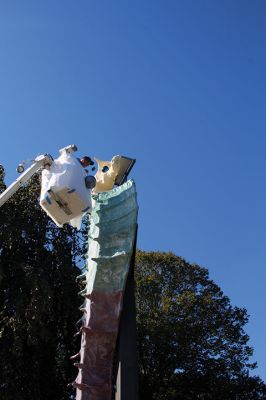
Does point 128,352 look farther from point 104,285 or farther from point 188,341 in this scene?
point 188,341

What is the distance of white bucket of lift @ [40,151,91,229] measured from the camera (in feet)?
17.1

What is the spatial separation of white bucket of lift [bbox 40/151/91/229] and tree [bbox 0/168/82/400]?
11531 mm

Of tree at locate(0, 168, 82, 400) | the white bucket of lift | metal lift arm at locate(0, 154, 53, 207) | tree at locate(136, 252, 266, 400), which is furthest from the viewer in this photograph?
tree at locate(136, 252, 266, 400)

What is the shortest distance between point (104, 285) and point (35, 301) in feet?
29.0

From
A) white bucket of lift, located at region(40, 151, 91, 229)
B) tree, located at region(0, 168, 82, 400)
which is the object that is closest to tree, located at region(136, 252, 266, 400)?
tree, located at region(0, 168, 82, 400)

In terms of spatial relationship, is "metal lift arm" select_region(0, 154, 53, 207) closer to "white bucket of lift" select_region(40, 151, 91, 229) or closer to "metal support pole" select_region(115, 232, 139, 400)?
"white bucket of lift" select_region(40, 151, 91, 229)

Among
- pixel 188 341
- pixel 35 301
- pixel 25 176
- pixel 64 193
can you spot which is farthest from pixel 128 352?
pixel 188 341

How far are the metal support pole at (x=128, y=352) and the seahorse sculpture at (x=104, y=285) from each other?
16 cm

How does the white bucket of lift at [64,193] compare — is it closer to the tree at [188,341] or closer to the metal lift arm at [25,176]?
the metal lift arm at [25,176]

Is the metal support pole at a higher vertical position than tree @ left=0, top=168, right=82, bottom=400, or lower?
lower

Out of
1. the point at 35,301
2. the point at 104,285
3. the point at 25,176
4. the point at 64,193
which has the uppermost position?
the point at 35,301

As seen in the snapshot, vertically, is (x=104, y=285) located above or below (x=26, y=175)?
above

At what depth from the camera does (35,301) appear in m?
16.8

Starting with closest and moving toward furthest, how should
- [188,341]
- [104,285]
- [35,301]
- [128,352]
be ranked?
1. [128,352]
2. [104,285]
3. [35,301]
4. [188,341]
